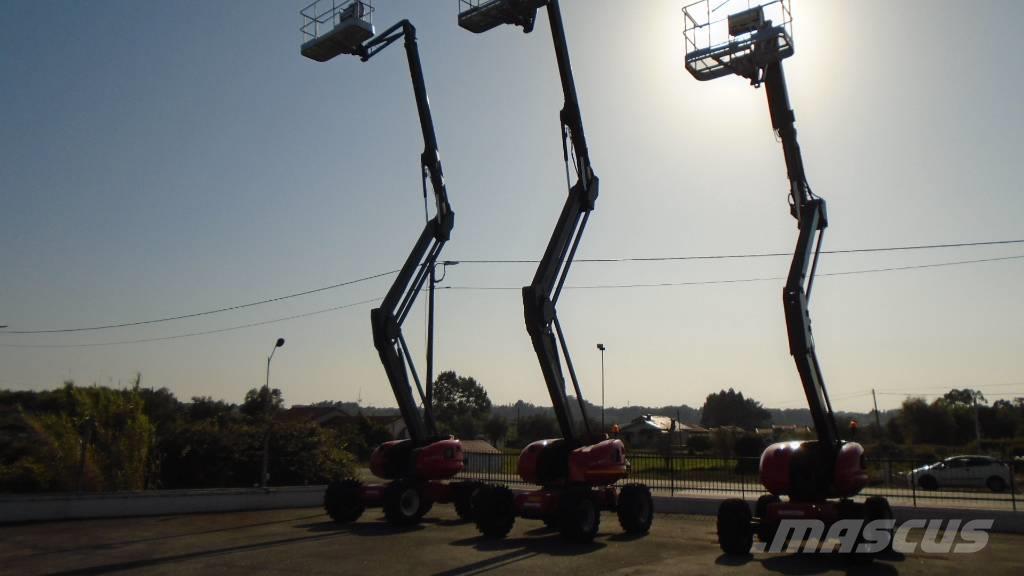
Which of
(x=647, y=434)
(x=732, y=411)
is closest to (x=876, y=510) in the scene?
(x=647, y=434)

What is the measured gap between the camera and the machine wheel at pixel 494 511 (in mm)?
16156

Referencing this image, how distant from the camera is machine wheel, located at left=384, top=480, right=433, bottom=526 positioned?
712 inches

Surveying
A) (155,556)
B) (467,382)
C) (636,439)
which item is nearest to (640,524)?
(155,556)

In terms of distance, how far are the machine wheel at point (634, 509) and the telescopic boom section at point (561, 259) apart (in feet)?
5.15

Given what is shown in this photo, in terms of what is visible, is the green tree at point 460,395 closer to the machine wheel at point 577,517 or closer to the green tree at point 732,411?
the green tree at point 732,411

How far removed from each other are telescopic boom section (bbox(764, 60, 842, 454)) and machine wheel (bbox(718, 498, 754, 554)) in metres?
2.08

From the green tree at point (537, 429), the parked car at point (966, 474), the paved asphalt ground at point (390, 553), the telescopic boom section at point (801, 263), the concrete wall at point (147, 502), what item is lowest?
the parked car at point (966, 474)

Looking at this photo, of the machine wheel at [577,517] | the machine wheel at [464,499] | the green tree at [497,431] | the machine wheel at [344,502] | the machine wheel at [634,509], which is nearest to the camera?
the machine wheel at [577,517]

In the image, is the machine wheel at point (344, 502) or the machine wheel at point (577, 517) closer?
the machine wheel at point (577, 517)

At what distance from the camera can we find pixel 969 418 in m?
64.9

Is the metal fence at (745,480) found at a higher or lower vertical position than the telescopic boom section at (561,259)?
A: lower

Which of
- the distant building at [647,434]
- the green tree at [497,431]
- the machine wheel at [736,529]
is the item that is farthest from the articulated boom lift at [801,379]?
the green tree at [497,431]

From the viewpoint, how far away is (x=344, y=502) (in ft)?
62.3

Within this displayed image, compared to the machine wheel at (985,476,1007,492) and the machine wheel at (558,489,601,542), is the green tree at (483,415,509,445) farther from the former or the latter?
the machine wheel at (558,489,601,542)
